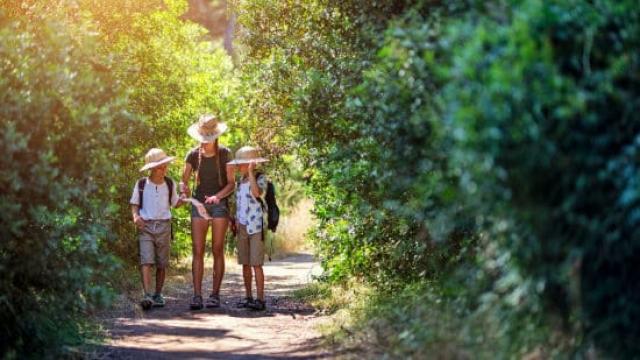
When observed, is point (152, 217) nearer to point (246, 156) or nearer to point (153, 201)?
point (153, 201)

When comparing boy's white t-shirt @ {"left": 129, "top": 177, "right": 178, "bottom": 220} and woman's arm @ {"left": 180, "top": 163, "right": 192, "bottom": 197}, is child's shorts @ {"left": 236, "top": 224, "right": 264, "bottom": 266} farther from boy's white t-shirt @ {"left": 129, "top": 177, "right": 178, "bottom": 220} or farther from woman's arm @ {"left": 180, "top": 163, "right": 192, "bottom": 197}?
boy's white t-shirt @ {"left": 129, "top": 177, "right": 178, "bottom": 220}

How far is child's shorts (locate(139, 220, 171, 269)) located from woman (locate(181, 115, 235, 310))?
1.19ft

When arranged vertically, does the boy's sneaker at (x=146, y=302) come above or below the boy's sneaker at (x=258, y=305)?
above

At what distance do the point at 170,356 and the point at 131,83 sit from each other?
7.55 m

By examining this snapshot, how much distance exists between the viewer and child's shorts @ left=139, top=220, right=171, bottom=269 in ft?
42.3

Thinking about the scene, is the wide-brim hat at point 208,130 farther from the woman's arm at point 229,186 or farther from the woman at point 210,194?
the woman's arm at point 229,186

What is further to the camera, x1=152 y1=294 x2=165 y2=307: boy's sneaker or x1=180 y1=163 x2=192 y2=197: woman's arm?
x1=152 y1=294 x2=165 y2=307: boy's sneaker

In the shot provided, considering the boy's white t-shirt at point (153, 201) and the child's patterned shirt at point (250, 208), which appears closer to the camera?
the child's patterned shirt at point (250, 208)

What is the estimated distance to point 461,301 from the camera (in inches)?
295

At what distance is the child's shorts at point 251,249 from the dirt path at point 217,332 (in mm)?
606

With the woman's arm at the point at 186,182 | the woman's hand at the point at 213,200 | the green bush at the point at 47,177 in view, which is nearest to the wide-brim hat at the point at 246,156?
the woman's hand at the point at 213,200

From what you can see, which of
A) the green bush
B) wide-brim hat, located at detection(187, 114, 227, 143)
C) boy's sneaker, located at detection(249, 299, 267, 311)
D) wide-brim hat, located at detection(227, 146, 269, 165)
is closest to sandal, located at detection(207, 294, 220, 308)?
boy's sneaker, located at detection(249, 299, 267, 311)

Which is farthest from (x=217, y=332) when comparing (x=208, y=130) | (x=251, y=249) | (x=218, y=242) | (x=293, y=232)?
(x=293, y=232)

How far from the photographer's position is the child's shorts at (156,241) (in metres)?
12.9
